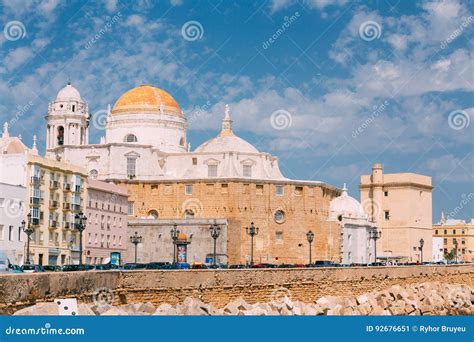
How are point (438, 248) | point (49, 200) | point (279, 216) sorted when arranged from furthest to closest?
point (438, 248)
point (279, 216)
point (49, 200)

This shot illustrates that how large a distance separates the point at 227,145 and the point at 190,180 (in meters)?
6.51

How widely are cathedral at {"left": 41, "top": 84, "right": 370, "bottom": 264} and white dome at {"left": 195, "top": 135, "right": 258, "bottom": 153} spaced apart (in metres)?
0.15

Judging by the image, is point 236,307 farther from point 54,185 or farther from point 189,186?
point 189,186

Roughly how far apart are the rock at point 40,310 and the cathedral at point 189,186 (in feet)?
147

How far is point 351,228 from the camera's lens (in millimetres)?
75188

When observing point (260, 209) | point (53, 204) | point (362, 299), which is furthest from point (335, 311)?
point (260, 209)

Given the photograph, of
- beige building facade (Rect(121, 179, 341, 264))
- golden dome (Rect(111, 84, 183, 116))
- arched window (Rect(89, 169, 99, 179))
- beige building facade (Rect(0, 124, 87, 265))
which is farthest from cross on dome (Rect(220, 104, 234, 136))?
beige building facade (Rect(0, 124, 87, 265))

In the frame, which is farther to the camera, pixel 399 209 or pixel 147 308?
pixel 399 209

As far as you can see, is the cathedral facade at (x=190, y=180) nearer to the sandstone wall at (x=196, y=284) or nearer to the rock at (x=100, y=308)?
the sandstone wall at (x=196, y=284)

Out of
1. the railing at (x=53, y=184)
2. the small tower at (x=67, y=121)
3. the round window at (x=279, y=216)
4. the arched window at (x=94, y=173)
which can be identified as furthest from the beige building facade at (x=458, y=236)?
the railing at (x=53, y=184)

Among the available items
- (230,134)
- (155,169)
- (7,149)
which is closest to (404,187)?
(230,134)

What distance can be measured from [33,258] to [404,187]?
61.6 meters

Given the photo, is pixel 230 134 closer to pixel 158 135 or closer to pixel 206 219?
pixel 158 135

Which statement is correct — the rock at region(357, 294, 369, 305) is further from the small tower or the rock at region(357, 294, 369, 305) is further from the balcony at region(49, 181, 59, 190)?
the small tower
